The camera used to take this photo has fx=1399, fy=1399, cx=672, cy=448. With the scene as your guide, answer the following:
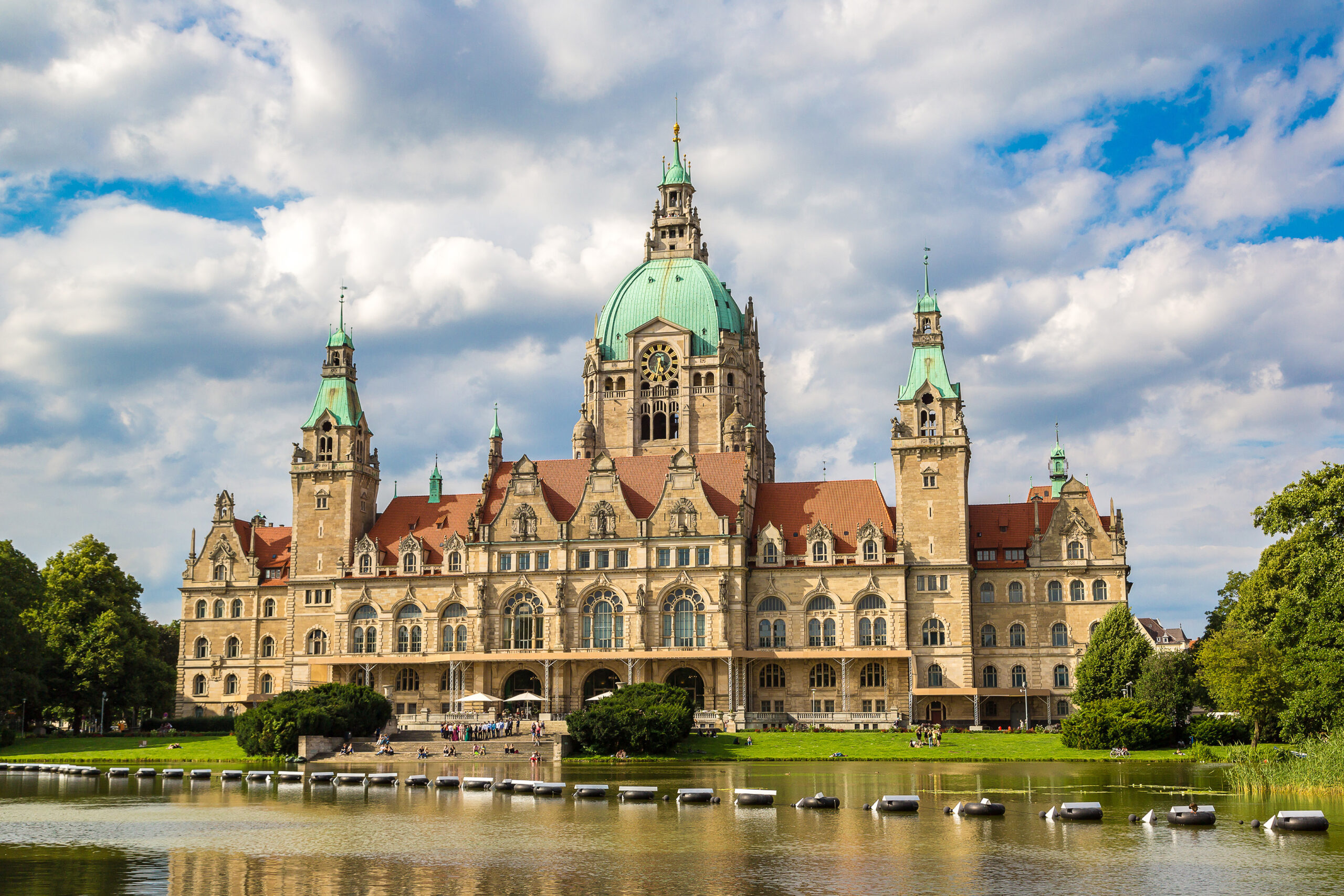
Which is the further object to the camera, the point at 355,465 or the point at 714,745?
the point at 355,465

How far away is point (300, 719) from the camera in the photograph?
70.4m

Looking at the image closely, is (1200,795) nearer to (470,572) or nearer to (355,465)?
(470,572)

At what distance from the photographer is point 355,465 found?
102 m

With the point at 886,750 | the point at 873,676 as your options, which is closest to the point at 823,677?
the point at 873,676

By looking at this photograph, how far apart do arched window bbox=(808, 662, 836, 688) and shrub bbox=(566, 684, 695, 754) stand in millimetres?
21198

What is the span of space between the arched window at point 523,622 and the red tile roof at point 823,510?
1561cm

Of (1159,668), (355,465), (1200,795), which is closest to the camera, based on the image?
(1200,795)

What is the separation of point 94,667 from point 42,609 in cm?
650

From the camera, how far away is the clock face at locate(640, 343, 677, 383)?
110062mm

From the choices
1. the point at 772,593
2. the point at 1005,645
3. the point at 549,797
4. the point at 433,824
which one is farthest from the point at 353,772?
the point at 1005,645

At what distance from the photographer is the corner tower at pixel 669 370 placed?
109m

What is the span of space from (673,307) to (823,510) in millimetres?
25059

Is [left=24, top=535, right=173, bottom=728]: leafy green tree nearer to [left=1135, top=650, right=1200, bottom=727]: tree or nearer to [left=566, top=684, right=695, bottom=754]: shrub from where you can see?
[left=566, top=684, right=695, bottom=754]: shrub

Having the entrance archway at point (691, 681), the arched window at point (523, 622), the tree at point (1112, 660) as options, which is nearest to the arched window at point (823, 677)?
the entrance archway at point (691, 681)
